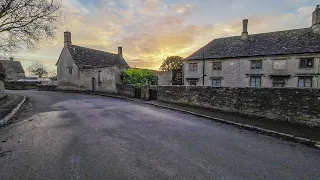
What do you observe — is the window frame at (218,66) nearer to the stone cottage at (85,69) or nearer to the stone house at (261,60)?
the stone house at (261,60)

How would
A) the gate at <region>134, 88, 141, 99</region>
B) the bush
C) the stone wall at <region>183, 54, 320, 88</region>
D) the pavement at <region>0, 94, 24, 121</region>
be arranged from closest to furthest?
the pavement at <region>0, 94, 24, 121</region>
the gate at <region>134, 88, 141, 99</region>
the stone wall at <region>183, 54, 320, 88</region>
the bush

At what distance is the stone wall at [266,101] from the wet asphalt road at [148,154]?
2.74 m

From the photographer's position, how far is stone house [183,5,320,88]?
2227 cm

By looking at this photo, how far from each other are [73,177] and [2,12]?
47.3ft

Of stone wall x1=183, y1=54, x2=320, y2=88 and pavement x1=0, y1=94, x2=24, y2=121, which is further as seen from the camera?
stone wall x1=183, y1=54, x2=320, y2=88

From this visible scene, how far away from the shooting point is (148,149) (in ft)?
17.1

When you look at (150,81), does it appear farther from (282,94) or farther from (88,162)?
(88,162)

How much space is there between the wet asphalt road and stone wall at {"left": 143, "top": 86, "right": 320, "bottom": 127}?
2.74 metres

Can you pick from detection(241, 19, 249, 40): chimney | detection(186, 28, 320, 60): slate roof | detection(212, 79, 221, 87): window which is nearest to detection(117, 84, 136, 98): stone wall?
detection(186, 28, 320, 60): slate roof

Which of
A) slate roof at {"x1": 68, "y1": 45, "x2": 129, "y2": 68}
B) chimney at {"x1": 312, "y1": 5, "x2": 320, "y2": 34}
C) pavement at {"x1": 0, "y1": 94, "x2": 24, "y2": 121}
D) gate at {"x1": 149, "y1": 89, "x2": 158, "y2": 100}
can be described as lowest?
pavement at {"x1": 0, "y1": 94, "x2": 24, "y2": 121}

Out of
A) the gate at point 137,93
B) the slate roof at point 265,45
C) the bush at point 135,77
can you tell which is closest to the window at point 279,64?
the slate roof at point 265,45

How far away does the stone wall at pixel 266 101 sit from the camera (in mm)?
7879

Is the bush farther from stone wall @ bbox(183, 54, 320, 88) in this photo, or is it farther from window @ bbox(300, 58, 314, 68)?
window @ bbox(300, 58, 314, 68)

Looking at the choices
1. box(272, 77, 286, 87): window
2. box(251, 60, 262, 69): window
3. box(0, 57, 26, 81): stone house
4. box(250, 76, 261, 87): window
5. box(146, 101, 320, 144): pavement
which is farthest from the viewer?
box(0, 57, 26, 81): stone house
